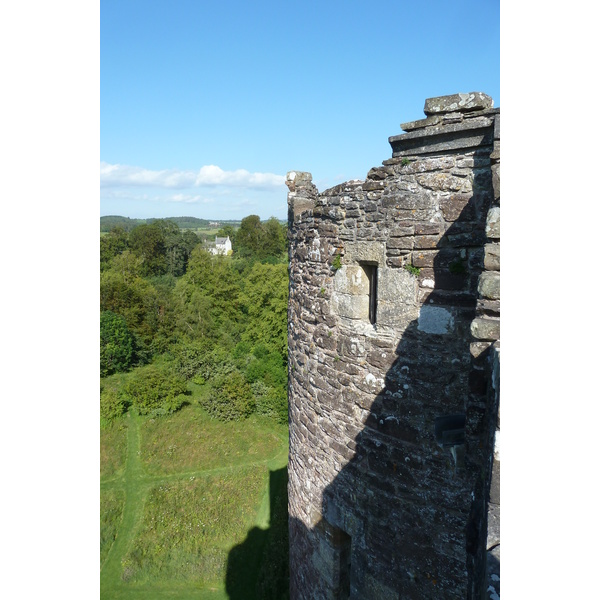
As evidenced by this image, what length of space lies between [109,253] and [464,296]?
4285 cm

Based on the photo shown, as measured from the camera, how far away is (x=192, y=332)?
3102 cm

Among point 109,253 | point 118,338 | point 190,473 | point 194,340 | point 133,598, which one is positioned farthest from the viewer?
point 109,253

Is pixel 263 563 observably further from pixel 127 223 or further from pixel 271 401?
pixel 127 223

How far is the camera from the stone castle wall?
356 cm

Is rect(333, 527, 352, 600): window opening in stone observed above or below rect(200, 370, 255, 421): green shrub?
above

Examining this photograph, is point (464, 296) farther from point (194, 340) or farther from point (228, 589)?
point (194, 340)

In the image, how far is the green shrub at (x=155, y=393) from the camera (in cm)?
2056

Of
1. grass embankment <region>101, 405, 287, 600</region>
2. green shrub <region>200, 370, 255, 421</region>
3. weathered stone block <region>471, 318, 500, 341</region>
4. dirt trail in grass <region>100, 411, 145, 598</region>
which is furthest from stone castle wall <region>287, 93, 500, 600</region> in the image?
green shrub <region>200, 370, 255, 421</region>

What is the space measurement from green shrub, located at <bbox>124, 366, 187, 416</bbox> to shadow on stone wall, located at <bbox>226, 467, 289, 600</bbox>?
8.75 metres

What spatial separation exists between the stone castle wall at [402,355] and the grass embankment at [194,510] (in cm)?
713

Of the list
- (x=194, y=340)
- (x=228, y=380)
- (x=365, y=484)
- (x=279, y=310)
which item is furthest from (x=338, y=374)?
(x=194, y=340)

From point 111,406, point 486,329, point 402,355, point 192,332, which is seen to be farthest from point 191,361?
point 486,329

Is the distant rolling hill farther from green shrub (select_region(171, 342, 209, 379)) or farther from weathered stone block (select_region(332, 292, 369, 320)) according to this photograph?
weathered stone block (select_region(332, 292, 369, 320))

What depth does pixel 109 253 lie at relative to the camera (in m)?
42.2
